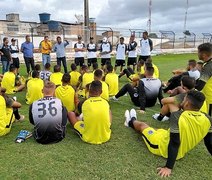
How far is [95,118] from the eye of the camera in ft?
16.4

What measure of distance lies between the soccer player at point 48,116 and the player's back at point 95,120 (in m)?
0.49

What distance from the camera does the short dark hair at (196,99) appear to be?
12.7 feet

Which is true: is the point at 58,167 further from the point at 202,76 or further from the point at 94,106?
the point at 202,76

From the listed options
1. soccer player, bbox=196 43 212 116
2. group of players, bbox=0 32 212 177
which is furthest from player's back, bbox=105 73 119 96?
soccer player, bbox=196 43 212 116

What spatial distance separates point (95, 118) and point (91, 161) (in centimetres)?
82

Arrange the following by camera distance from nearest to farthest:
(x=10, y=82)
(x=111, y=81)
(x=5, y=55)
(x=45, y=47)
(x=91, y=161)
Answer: (x=91, y=161) → (x=111, y=81) → (x=10, y=82) → (x=5, y=55) → (x=45, y=47)

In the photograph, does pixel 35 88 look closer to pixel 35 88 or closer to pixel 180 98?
pixel 35 88

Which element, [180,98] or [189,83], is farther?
[189,83]

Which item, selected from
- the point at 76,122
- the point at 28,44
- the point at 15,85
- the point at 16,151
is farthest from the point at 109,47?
the point at 16,151

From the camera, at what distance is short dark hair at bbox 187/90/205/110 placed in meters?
3.88

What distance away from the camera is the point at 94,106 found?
5.01m

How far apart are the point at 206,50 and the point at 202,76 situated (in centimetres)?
52

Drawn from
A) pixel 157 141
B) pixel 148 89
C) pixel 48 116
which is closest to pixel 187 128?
pixel 157 141

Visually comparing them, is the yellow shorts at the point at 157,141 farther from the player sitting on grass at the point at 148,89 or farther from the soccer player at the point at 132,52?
the soccer player at the point at 132,52
